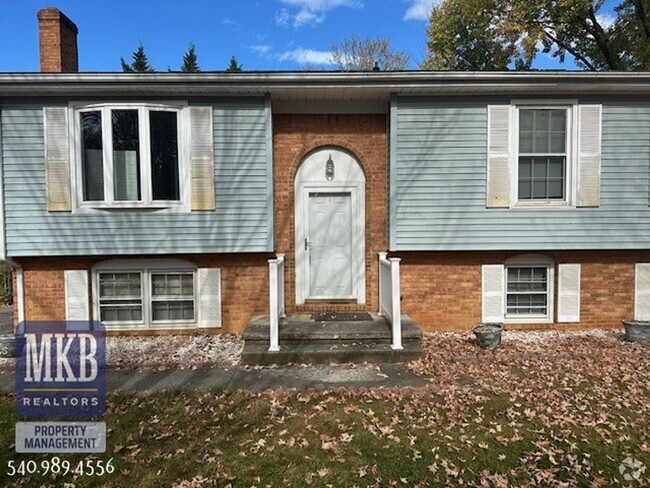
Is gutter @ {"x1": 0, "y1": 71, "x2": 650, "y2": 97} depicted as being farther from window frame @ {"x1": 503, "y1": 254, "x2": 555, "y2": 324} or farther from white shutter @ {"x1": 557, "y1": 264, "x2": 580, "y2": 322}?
white shutter @ {"x1": 557, "y1": 264, "x2": 580, "y2": 322}

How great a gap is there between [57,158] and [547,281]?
28.2 feet

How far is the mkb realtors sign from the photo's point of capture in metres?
3.62

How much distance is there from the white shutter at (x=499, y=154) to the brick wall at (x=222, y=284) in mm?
4081

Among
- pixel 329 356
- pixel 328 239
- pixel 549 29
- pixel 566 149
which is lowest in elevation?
pixel 329 356

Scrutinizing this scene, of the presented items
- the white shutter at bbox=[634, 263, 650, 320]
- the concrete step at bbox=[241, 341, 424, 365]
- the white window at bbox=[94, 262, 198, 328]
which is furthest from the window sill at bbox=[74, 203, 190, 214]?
the white shutter at bbox=[634, 263, 650, 320]

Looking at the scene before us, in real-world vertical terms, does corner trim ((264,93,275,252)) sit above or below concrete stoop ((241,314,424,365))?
above

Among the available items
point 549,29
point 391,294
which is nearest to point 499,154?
point 391,294

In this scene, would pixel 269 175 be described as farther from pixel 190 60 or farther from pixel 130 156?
pixel 190 60

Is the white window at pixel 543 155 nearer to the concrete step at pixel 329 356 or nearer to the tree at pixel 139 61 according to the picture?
the concrete step at pixel 329 356

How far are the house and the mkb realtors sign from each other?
0.36 m

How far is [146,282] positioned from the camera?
22.0 ft

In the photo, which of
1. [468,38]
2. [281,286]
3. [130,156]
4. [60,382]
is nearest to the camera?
[60,382]

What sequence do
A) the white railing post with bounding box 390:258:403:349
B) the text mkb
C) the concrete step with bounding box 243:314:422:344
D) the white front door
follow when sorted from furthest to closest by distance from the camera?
the white front door < the concrete step with bounding box 243:314:422:344 < the white railing post with bounding box 390:258:403:349 < the text mkb

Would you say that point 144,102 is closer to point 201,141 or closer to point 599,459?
point 201,141
